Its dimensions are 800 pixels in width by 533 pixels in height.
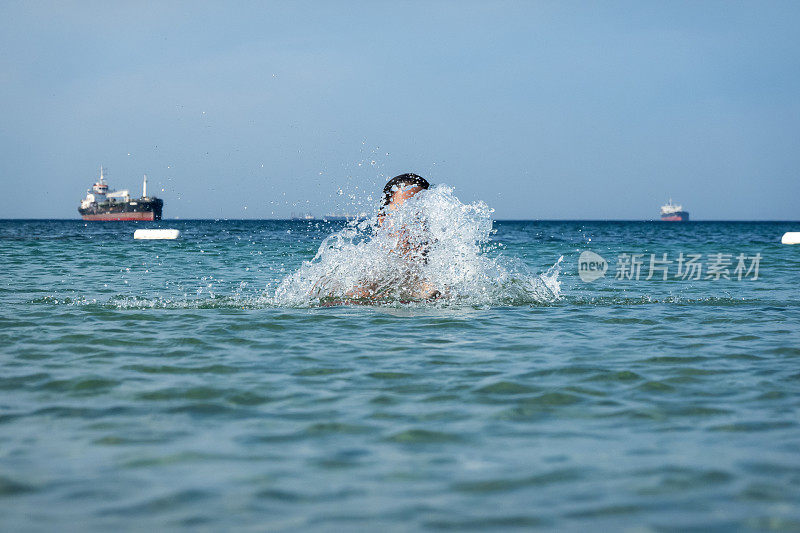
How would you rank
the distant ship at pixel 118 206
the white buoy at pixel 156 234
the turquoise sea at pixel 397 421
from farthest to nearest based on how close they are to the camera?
the distant ship at pixel 118 206 < the white buoy at pixel 156 234 < the turquoise sea at pixel 397 421

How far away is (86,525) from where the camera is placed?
8.02 feet

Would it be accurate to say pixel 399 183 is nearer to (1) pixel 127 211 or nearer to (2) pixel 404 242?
(2) pixel 404 242

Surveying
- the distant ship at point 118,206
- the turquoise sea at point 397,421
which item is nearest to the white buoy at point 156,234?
the turquoise sea at point 397,421

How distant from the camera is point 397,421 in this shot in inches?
144

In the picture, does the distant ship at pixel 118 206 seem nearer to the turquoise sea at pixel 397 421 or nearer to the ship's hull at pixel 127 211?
the ship's hull at pixel 127 211

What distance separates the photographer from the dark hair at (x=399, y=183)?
9492mm

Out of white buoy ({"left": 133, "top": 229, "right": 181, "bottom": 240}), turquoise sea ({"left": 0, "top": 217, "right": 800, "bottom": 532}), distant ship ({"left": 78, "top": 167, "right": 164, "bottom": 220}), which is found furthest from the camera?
distant ship ({"left": 78, "top": 167, "right": 164, "bottom": 220})

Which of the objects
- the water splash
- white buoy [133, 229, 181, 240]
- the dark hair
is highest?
the dark hair

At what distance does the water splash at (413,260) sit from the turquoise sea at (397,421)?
147cm

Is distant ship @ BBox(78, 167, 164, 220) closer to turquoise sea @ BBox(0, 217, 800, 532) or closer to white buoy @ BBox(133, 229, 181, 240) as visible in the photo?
white buoy @ BBox(133, 229, 181, 240)

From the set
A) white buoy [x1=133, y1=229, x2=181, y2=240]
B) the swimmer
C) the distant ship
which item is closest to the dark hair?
the swimmer

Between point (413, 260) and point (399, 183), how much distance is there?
105cm

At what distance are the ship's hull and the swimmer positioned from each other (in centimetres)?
9816

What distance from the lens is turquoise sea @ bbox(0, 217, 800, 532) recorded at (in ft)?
8.48
